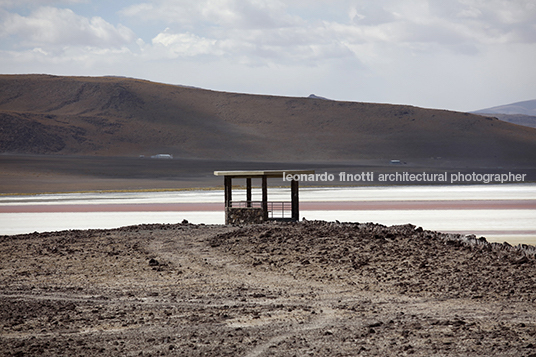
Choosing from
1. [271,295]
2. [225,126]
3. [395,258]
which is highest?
[225,126]

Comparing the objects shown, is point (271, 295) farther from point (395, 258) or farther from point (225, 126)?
point (225, 126)

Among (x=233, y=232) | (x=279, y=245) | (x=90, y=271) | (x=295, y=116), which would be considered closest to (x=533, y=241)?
(x=279, y=245)

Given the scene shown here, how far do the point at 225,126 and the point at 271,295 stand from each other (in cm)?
12193

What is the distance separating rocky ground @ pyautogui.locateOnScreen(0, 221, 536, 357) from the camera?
265 inches

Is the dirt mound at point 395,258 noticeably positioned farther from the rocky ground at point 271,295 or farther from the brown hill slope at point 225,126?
the brown hill slope at point 225,126

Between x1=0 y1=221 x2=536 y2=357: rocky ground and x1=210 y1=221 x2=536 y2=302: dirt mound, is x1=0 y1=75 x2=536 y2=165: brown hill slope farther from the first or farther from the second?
x1=0 y1=221 x2=536 y2=357: rocky ground

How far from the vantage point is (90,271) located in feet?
39.3

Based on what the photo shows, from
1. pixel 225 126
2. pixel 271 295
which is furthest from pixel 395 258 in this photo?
pixel 225 126

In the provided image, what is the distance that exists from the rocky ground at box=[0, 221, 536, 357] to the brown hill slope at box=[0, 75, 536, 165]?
94.8 metres

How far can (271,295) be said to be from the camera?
31.1ft

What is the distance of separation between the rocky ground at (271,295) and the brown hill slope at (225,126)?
311ft

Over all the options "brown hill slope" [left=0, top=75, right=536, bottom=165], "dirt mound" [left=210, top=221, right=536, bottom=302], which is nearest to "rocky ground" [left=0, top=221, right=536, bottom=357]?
"dirt mound" [left=210, top=221, right=536, bottom=302]

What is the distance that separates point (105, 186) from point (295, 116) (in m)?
86.0

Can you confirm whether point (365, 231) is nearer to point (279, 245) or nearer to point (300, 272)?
point (279, 245)
